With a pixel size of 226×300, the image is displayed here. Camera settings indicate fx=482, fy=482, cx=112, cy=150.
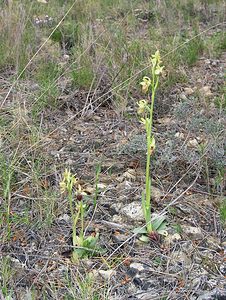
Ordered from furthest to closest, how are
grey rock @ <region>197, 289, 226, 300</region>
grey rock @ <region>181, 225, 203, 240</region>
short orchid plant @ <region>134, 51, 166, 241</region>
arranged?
1. grey rock @ <region>181, 225, 203, 240</region>
2. short orchid plant @ <region>134, 51, 166, 241</region>
3. grey rock @ <region>197, 289, 226, 300</region>

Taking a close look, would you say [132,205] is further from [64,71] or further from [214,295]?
[64,71]

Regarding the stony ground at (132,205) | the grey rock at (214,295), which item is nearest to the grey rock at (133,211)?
the stony ground at (132,205)

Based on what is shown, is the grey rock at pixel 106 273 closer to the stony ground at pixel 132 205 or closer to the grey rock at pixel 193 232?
the stony ground at pixel 132 205

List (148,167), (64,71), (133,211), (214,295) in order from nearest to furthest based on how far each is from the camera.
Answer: (214,295) < (148,167) < (133,211) < (64,71)

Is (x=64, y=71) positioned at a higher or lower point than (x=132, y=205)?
higher

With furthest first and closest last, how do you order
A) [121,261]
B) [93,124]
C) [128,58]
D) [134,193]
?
[128,58]
[93,124]
[134,193]
[121,261]

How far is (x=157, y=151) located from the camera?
9.07ft

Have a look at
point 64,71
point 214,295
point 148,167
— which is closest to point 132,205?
point 148,167

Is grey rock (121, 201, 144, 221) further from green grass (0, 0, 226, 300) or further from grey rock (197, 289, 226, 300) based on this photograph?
grey rock (197, 289, 226, 300)

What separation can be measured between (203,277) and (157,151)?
0.93 metres

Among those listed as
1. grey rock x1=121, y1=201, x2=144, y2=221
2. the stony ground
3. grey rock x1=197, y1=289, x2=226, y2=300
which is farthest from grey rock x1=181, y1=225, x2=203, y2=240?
grey rock x1=197, y1=289, x2=226, y2=300

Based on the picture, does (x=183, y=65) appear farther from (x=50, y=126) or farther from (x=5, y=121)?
(x=5, y=121)

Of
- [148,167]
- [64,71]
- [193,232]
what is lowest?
[193,232]

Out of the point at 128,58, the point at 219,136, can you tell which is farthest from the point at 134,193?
the point at 128,58
